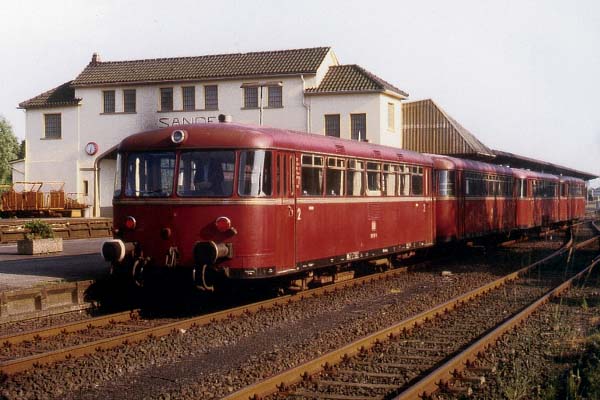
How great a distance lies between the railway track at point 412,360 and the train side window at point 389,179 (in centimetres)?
372

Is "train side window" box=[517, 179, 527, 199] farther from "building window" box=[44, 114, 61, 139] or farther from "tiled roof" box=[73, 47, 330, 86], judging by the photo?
"building window" box=[44, 114, 61, 139]

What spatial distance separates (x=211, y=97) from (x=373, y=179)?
27.8 metres

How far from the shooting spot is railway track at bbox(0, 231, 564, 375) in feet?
27.4

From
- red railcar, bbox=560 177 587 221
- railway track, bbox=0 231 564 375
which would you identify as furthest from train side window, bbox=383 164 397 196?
red railcar, bbox=560 177 587 221

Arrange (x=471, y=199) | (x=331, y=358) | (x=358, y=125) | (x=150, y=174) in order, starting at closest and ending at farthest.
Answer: (x=331, y=358) → (x=150, y=174) → (x=471, y=199) → (x=358, y=125)

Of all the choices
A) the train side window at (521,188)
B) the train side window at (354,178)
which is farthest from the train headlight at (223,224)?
the train side window at (521,188)

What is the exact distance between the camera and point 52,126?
43.8 meters

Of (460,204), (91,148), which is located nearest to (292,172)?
(460,204)

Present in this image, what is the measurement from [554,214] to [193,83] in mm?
20289

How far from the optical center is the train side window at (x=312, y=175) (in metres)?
12.4

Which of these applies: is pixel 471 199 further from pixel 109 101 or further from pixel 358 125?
pixel 109 101

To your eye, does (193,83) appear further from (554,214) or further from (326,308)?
(326,308)

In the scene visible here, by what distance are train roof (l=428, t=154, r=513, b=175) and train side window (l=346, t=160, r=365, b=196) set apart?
17.8 ft

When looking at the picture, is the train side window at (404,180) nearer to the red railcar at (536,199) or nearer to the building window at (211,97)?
the red railcar at (536,199)
